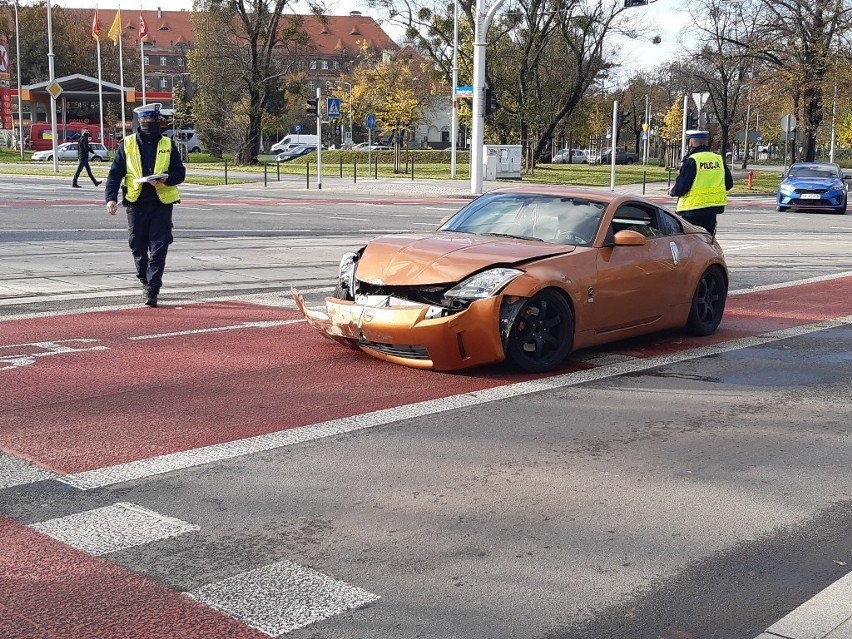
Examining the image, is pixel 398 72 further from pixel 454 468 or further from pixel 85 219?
pixel 454 468

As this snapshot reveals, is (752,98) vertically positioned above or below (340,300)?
above

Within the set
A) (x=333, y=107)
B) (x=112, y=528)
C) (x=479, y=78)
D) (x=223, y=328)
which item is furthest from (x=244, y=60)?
(x=112, y=528)

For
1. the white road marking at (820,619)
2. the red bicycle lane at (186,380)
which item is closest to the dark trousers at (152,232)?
the red bicycle lane at (186,380)

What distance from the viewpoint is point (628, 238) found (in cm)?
820

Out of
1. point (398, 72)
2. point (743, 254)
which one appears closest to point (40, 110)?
point (398, 72)

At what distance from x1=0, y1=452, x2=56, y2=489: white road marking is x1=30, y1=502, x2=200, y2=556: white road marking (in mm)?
550

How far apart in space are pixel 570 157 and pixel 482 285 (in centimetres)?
8418

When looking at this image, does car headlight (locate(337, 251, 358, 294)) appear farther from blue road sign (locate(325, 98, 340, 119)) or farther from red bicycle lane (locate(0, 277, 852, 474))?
blue road sign (locate(325, 98, 340, 119))

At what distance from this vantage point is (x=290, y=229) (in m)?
20.0

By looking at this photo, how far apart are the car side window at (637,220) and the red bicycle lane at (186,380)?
98 centimetres

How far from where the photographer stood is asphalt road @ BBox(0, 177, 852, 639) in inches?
147

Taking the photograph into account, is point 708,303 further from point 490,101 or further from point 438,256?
point 490,101

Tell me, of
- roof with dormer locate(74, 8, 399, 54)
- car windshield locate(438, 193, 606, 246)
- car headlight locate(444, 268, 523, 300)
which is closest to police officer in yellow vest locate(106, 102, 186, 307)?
car windshield locate(438, 193, 606, 246)

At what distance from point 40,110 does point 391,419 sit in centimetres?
11289
